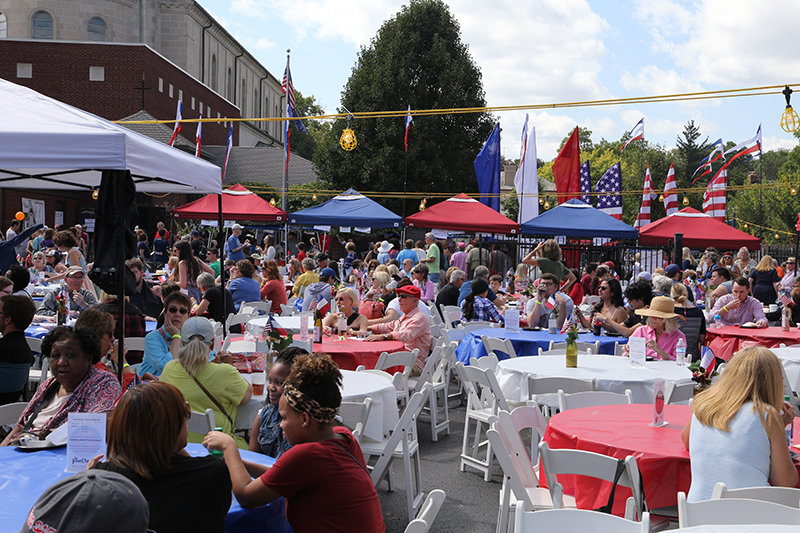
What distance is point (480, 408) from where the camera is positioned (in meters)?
7.02

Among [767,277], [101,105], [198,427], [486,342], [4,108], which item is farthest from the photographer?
[101,105]

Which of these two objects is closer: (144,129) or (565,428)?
(565,428)

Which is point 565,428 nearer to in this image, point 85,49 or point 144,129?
point 144,129

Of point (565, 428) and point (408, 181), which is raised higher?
point (408, 181)

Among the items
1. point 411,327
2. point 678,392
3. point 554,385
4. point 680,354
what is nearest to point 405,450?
point 554,385

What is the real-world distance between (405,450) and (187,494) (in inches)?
116

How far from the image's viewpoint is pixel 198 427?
431cm

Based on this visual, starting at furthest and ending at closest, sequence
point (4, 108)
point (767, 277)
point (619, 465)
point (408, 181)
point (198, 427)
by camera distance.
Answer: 1. point (408, 181)
2. point (767, 277)
3. point (4, 108)
4. point (198, 427)
5. point (619, 465)

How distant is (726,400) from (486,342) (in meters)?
4.57

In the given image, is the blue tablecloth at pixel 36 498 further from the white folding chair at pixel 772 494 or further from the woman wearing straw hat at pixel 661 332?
the woman wearing straw hat at pixel 661 332

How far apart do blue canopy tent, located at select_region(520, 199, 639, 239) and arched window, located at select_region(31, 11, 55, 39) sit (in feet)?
147

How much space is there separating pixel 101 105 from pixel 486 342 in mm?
38667

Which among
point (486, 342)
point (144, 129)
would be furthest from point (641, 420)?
point (144, 129)

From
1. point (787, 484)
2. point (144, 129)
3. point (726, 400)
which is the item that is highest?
point (144, 129)
